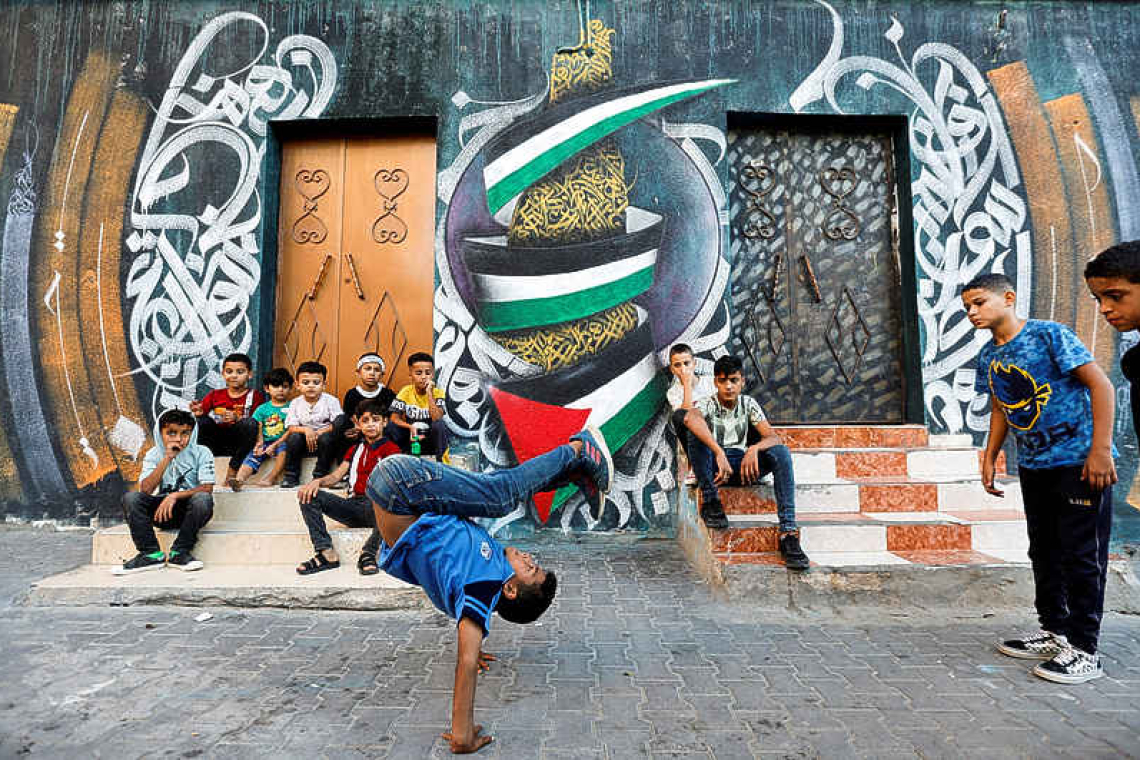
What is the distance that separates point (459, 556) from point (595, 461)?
2.79 feet

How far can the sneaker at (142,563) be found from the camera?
12.9 ft

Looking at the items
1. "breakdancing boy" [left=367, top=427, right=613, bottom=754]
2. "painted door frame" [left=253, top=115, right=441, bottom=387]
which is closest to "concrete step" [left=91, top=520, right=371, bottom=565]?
"painted door frame" [left=253, top=115, right=441, bottom=387]

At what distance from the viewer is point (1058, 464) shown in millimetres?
2750

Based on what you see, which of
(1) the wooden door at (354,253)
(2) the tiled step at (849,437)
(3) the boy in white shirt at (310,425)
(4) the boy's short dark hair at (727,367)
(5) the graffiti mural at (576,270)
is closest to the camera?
(4) the boy's short dark hair at (727,367)

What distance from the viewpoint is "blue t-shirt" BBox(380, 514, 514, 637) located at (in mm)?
2143

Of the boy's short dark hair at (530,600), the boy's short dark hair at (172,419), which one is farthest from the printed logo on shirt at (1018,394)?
the boy's short dark hair at (172,419)

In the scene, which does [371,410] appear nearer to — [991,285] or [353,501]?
[353,501]

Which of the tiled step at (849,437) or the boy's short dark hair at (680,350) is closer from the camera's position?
the tiled step at (849,437)

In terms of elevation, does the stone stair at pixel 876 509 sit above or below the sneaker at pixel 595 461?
below

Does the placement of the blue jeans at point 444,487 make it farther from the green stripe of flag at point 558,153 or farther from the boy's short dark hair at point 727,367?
the green stripe of flag at point 558,153

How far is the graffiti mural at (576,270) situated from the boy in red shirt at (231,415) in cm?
166

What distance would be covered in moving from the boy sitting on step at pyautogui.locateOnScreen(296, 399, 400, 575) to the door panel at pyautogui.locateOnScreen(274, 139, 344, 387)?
5.64ft

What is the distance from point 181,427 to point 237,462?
2.45ft

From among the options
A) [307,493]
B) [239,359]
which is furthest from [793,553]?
[239,359]
